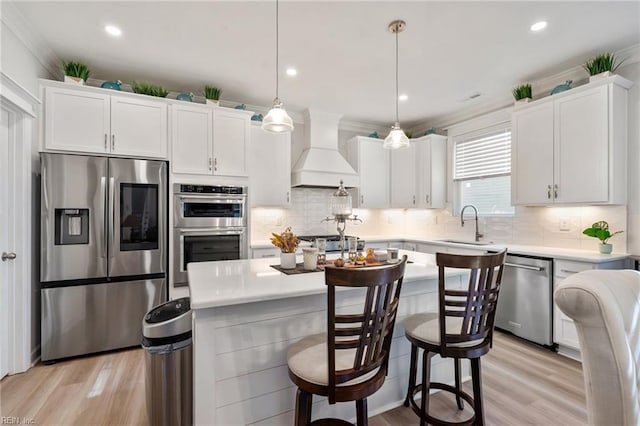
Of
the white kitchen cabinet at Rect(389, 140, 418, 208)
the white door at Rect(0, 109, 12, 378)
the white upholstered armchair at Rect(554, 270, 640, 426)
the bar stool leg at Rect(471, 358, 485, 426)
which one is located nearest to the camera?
the white upholstered armchair at Rect(554, 270, 640, 426)

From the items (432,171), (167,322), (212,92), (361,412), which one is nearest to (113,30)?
(212,92)

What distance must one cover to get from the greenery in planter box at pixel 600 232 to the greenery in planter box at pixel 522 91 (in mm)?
1562

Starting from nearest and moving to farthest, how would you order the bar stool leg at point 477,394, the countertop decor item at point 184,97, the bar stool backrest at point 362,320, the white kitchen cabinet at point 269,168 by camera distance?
1. the bar stool backrest at point 362,320
2. the bar stool leg at point 477,394
3. the countertop decor item at point 184,97
4. the white kitchen cabinet at point 269,168

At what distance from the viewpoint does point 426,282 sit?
7.13ft

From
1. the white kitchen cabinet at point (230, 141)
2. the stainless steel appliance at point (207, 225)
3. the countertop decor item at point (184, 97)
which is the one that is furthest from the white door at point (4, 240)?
the white kitchen cabinet at point (230, 141)

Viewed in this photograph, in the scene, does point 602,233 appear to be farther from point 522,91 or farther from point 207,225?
point 207,225

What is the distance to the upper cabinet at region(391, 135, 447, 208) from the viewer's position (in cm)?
469

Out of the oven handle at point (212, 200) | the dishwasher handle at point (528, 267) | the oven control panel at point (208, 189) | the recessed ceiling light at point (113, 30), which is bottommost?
the dishwasher handle at point (528, 267)

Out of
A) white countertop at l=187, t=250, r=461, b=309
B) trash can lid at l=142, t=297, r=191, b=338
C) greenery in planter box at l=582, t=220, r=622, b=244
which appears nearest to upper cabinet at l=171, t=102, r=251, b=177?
white countertop at l=187, t=250, r=461, b=309

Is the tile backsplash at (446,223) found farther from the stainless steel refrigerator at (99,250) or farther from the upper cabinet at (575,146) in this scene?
the stainless steel refrigerator at (99,250)

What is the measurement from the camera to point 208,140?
Answer: 3.37 meters

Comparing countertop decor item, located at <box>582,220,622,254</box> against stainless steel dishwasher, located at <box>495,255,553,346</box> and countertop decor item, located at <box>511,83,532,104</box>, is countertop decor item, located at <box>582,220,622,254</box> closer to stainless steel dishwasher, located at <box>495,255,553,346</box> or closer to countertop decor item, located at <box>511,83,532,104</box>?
stainless steel dishwasher, located at <box>495,255,553,346</box>

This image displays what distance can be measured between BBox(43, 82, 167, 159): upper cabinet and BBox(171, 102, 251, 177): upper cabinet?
143mm

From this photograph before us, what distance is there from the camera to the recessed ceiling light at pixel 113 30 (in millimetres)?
2447
